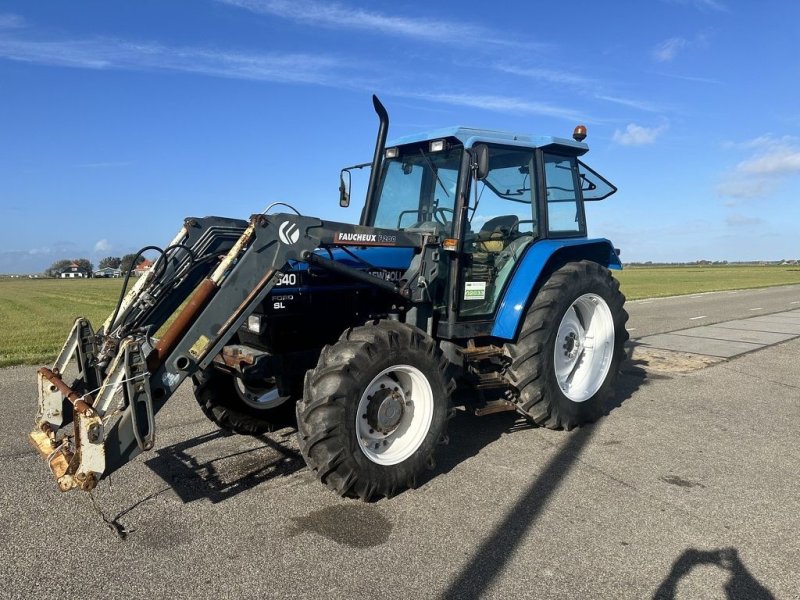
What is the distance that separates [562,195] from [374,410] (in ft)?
9.71

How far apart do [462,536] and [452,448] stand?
1.39 metres

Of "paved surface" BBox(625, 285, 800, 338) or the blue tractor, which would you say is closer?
the blue tractor

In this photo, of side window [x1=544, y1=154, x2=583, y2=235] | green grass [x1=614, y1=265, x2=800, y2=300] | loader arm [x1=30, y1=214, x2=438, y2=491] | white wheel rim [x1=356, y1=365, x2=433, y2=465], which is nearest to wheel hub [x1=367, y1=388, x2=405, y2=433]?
white wheel rim [x1=356, y1=365, x2=433, y2=465]

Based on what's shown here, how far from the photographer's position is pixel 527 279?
4.68m

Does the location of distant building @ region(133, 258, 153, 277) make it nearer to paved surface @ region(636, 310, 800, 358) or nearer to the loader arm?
the loader arm

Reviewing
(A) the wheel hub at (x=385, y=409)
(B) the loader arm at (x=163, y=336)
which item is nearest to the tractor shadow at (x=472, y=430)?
(A) the wheel hub at (x=385, y=409)

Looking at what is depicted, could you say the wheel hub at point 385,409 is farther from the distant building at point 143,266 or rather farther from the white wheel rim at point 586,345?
the white wheel rim at point 586,345

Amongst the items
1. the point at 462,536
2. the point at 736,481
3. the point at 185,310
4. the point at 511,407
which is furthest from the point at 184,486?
the point at 736,481

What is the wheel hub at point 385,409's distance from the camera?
372 centimetres

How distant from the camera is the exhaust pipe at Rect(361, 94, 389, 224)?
458 cm

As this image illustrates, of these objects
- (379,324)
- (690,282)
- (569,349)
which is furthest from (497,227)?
(690,282)

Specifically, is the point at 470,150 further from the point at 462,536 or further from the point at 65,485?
the point at 65,485

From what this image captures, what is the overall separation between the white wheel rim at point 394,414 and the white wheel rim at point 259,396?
52.8 inches

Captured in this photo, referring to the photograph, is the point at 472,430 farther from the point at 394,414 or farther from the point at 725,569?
the point at 725,569
